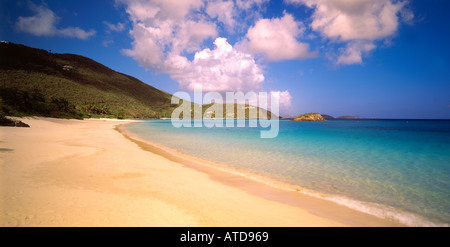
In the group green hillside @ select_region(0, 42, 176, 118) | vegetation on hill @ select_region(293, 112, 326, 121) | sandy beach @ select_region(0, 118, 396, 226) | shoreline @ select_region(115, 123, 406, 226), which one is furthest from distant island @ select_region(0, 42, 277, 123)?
vegetation on hill @ select_region(293, 112, 326, 121)

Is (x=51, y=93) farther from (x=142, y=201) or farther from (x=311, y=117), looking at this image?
(x=311, y=117)

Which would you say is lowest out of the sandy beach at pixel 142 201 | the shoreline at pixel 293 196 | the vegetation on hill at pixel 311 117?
the shoreline at pixel 293 196

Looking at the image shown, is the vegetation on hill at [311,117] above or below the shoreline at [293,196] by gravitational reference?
above

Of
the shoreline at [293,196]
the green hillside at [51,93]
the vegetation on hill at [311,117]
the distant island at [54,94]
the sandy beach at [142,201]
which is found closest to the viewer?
the sandy beach at [142,201]

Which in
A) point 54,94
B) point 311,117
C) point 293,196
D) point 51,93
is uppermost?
point 51,93

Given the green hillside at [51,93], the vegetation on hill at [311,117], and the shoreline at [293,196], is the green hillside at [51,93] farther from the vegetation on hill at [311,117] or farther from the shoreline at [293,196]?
the vegetation on hill at [311,117]

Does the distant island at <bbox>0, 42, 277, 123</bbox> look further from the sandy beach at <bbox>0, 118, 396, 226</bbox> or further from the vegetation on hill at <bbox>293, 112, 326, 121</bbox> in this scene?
the vegetation on hill at <bbox>293, 112, 326, 121</bbox>

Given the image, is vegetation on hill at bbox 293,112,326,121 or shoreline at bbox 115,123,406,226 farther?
vegetation on hill at bbox 293,112,326,121

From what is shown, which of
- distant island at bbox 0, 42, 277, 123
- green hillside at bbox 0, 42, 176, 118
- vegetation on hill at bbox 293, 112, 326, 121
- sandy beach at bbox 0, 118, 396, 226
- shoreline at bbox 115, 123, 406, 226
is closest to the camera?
sandy beach at bbox 0, 118, 396, 226

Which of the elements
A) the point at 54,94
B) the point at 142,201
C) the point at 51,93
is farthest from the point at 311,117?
the point at 51,93

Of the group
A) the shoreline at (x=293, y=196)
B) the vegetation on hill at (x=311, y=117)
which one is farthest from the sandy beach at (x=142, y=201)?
the vegetation on hill at (x=311, y=117)
